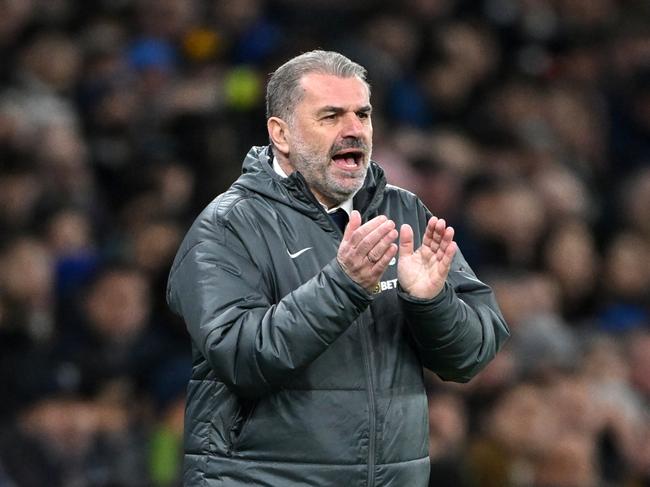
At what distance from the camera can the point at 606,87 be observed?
36.7ft

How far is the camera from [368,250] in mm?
3848

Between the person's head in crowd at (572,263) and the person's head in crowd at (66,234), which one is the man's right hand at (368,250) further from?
the person's head in crowd at (572,263)

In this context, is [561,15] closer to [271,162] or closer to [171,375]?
[171,375]

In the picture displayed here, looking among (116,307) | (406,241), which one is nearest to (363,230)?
(406,241)

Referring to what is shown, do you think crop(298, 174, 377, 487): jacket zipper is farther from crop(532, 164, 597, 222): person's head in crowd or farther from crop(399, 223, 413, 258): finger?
crop(532, 164, 597, 222): person's head in crowd

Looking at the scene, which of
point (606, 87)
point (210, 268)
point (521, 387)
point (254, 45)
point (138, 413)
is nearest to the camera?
point (210, 268)

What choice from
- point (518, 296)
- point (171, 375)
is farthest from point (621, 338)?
point (171, 375)

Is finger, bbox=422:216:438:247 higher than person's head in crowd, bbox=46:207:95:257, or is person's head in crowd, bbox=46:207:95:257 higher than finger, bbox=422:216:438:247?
finger, bbox=422:216:438:247

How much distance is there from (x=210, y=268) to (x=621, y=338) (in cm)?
544

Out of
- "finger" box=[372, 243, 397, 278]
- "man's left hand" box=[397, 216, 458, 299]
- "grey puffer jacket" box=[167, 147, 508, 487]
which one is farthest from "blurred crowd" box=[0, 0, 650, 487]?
"finger" box=[372, 243, 397, 278]

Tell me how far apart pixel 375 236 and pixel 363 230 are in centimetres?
3

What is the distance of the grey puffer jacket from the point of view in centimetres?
386

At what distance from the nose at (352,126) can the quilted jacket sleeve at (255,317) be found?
41 cm

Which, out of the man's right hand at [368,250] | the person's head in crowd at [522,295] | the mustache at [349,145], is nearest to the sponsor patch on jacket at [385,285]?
the man's right hand at [368,250]
